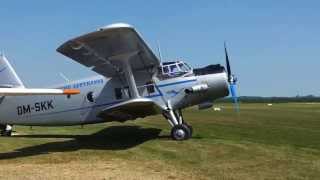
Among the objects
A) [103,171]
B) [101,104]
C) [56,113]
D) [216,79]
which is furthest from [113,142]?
[103,171]

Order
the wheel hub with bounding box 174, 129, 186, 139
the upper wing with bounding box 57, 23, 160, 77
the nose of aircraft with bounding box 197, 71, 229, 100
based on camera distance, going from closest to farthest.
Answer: the upper wing with bounding box 57, 23, 160, 77, the wheel hub with bounding box 174, 129, 186, 139, the nose of aircraft with bounding box 197, 71, 229, 100

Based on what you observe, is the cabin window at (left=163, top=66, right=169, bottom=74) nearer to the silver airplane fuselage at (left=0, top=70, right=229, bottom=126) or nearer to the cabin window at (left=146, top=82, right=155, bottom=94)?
the silver airplane fuselage at (left=0, top=70, right=229, bottom=126)

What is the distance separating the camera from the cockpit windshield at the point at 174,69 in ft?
54.7

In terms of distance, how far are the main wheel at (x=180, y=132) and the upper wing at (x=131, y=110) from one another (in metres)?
0.84

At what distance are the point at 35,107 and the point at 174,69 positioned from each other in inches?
207

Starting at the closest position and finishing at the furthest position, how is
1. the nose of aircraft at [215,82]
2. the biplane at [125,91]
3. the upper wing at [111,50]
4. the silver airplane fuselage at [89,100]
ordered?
1. the upper wing at [111,50]
2. the biplane at [125,91]
3. the nose of aircraft at [215,82]
4. the silver airplane fuselage at [89,100]

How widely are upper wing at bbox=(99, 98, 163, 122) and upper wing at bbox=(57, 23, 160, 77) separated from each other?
5.07 feet

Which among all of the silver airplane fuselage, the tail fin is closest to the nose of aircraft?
the silver airplane fuselage

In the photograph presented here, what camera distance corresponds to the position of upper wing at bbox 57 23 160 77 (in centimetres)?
1319

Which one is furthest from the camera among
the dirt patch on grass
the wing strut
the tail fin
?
the tail fin

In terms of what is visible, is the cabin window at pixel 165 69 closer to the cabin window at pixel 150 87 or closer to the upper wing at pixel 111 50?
the upper wing at pixel 111 50

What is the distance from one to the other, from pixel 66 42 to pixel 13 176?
4.64 metres

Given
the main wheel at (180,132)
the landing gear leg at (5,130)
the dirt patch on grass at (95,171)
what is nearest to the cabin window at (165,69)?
the main wheel at (180,132)

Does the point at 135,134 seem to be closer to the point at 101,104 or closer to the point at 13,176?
the point at 101,104
